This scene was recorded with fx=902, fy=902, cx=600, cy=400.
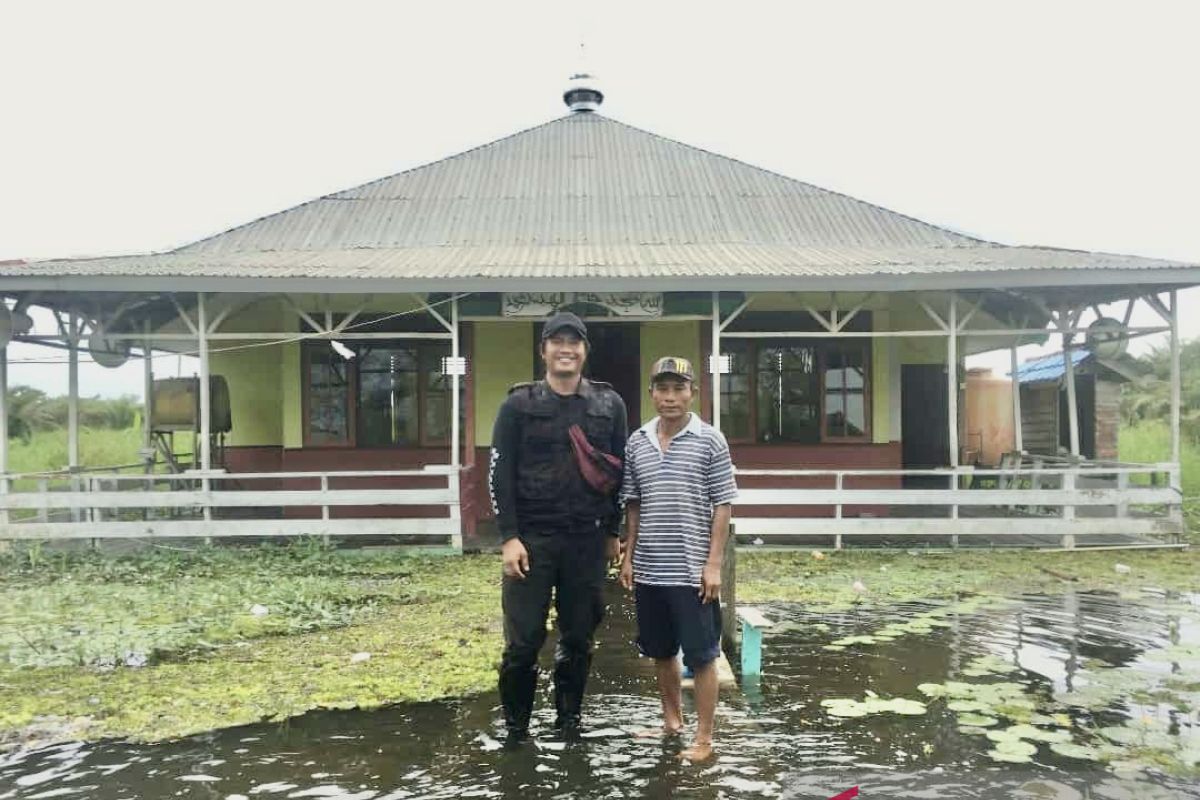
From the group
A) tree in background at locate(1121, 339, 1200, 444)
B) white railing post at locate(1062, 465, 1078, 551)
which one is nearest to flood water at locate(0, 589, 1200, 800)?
white railing post at locate(1062, 465, 1078, 551)

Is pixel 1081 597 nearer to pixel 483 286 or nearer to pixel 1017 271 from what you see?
pixel 1017 271

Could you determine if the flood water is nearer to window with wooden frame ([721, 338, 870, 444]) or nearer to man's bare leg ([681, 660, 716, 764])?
man's bare leg ([681, 660, 716, 764])

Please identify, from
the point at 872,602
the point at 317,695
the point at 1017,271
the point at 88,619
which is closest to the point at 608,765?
the point at 317,695

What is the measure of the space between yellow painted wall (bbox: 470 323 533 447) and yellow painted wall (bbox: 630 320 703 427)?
5.04 ft

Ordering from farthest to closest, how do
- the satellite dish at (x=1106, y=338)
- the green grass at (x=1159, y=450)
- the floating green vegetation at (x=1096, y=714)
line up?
1. the green grass at (x=1159, y=450)
2. the satellite dish at (x=1106, y=338)
3. the floating green vegetation at (x=1096, y=714)

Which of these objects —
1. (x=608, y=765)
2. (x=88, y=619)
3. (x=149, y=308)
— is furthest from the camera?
(x=149, y=308)

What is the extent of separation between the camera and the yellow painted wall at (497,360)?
39.2 feet

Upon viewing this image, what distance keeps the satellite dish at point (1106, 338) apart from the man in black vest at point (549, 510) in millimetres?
8341

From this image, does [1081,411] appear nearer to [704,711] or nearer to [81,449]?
[704,711]

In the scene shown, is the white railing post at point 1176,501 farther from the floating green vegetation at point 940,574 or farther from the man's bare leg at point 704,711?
the man's bare leg at point 704,711

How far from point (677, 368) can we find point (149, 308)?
31.4 ft

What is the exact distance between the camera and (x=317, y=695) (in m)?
4.99

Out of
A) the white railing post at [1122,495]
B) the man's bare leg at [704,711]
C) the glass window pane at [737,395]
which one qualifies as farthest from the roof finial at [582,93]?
the man's bare leg at [704,711]

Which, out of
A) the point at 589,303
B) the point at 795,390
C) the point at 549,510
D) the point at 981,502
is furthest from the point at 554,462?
the point at 795,390
